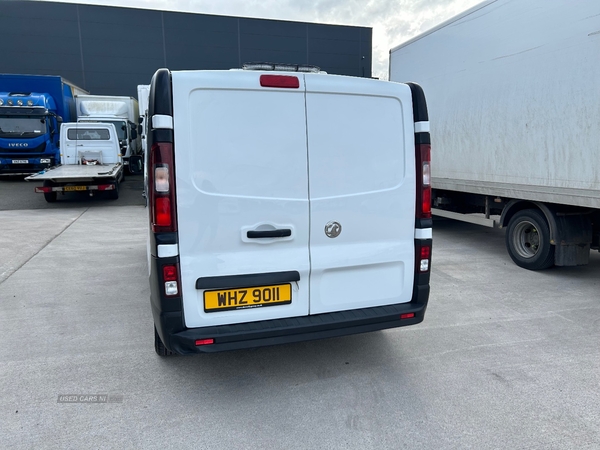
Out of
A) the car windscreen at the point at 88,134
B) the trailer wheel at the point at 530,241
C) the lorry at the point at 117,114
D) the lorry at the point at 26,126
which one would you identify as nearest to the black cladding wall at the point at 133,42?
the lorry at the point at 117,114

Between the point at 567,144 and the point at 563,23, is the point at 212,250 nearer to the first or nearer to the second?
the point at 567,144

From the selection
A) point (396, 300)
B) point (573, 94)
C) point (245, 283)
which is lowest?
point (396, 300)

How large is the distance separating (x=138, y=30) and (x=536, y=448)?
26956 mm

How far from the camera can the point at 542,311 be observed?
14.6 ft

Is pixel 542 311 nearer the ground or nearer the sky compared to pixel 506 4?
nearer the ground

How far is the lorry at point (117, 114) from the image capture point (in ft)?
56.5

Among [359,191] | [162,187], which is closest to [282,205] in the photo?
[359,191]

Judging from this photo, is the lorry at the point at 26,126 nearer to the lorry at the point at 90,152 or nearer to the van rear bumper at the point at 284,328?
the lorry at the point at 90,152

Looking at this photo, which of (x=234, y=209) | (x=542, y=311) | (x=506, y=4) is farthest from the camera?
(x=506, y=4)

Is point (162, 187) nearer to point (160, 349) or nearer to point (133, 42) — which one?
point (160, 349)

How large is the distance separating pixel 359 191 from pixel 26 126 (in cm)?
1671

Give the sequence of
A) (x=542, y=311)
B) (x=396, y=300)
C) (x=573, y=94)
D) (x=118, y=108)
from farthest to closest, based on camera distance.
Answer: (x=118, y=108), (x=573, y=94), (x=542, y=311), (x=396, y=300)

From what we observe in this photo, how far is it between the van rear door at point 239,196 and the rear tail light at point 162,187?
4cm

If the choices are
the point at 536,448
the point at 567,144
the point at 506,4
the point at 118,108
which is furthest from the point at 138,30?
the point at 536,448
